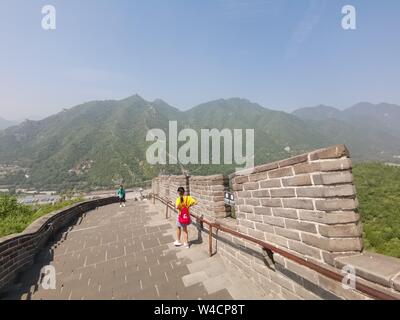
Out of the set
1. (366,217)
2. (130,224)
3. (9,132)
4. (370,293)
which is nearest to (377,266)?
(370,293)

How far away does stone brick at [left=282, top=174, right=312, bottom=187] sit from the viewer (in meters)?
2.51

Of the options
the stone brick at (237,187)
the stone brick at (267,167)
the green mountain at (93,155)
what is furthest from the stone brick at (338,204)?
the green mountain at (93,155)

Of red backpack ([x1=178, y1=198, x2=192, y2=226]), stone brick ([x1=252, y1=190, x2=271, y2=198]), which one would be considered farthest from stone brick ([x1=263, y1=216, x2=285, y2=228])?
red backpack ([x1=178, y1=198, x2=192, y2=226])

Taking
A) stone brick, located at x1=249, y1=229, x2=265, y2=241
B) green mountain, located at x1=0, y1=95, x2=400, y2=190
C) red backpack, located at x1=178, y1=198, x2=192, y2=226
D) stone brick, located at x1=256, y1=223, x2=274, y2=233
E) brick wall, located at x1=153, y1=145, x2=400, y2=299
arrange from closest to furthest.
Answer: brick wall, located at x1=153, y1=145, x2=400, y2=299 → stone brick, located at x1=256, y1=223, x2=274, y2=233 → stone brick, located at x1=249, y1=229, x2=265, y2=241 → red backpack, located at x1=178, y1=198, x2=192, y2=226 → green mountain, located at x1=0, y1=95, x2=400, y2=190

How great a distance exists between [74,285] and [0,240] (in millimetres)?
2263

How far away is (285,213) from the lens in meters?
2.90

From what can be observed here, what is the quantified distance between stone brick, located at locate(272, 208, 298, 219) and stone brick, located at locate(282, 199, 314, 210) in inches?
2.2

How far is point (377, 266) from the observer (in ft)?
6.43

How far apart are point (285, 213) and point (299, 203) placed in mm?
301

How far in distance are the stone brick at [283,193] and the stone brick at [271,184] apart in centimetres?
6

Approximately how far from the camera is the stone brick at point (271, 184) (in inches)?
117

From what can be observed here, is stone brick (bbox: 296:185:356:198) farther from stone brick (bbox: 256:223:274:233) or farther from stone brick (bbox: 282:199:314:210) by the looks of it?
stone brick (bbox: 256:223:274:233)

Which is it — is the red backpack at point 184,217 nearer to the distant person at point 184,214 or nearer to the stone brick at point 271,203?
the distant person at point 184,214
